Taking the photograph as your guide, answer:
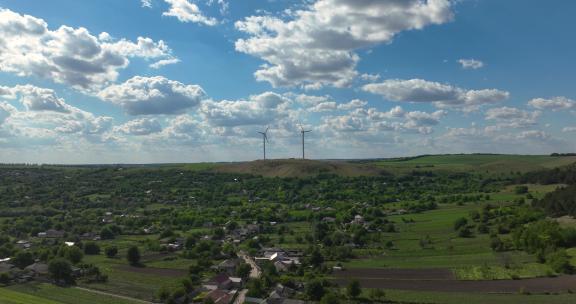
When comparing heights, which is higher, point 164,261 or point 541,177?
point 541,177

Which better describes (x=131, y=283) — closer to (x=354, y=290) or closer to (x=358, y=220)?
(x=354, y=290)

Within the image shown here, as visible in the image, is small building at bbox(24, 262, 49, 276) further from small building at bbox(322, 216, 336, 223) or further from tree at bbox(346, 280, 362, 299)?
small building at bbox(322, 216, 336, 223)

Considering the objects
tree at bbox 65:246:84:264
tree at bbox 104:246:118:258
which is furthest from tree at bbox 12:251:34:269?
tree at bbox 104:246:118:258

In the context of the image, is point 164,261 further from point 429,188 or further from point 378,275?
point 429,188

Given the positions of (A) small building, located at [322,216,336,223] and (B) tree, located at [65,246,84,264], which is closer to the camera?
(B) tree, located at [65,246,84,264]

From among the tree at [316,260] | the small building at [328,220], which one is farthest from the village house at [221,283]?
the small building at [328,220]

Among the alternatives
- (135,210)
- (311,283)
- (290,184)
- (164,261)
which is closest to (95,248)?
(164,261)
